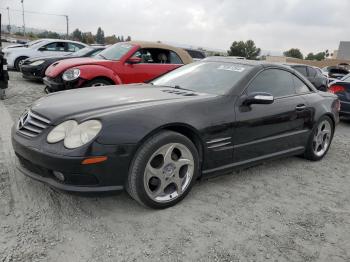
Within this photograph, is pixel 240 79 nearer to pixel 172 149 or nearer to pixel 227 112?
pixel 227 112

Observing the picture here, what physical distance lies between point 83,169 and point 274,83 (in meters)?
2.61

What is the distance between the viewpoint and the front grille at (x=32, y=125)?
2.97 m

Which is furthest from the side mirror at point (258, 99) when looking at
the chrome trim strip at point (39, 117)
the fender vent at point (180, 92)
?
the chrome trim strip at point (39, 117)

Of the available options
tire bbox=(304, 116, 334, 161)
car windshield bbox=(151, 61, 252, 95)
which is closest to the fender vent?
car windshield bbox=(151, 61, 252, 95)

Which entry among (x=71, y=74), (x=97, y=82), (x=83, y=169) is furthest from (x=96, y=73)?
(x=83, y=169)

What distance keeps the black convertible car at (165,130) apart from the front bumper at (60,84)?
299cm

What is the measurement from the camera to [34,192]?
323 cm

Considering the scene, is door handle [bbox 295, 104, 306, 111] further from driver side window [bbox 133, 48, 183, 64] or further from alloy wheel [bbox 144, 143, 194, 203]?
driver side window [bbox 133, 48, 183, 64]

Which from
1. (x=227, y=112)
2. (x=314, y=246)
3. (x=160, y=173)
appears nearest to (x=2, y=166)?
(x=160, y=173)

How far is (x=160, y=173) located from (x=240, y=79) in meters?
1.48

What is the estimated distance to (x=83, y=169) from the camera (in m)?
2.71

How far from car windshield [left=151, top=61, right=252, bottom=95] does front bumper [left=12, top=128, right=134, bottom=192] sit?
1431 mm

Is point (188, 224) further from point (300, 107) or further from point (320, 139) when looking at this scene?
point (320, 139)

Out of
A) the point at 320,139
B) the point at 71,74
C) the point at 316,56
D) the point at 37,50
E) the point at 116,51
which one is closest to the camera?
the point at 320,139
